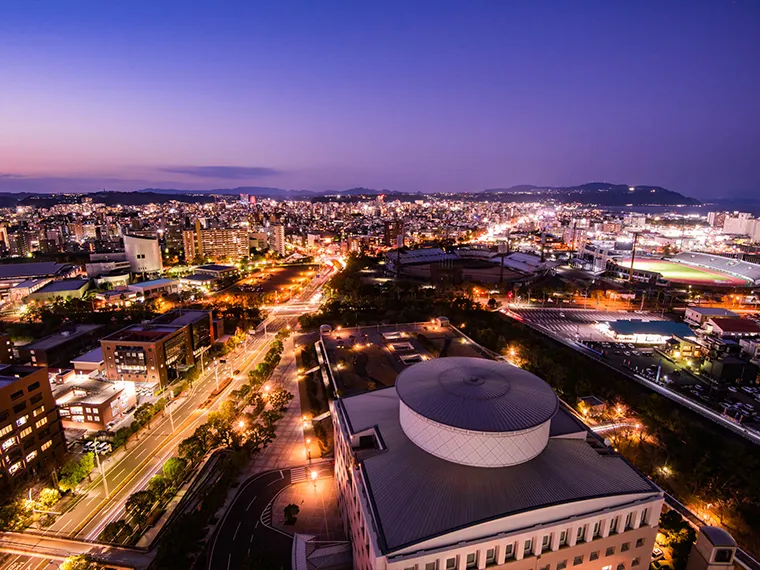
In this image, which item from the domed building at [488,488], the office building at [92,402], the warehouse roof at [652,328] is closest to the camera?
the domed building at [488,488]

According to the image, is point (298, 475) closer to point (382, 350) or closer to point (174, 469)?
point (174, 469)

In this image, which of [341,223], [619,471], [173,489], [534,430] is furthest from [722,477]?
[341,223]

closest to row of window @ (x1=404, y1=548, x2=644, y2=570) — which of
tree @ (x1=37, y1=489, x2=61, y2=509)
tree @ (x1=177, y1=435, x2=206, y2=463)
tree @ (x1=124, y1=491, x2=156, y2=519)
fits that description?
tree @ (x1=124, y1=491, x2=156, y2=519)

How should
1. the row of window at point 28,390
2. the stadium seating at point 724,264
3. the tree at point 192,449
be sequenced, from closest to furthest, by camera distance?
the row of window at point 28,390 < the tree at point 192,449 < the stadium seating at point 724,264

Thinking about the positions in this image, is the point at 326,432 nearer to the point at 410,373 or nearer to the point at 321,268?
the point at 410,373

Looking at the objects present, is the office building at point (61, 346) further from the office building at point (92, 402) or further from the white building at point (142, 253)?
the white building at point (142, 253)

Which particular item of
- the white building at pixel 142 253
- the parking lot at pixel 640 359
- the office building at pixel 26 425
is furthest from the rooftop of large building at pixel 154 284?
the parking lot at pixel 640 359

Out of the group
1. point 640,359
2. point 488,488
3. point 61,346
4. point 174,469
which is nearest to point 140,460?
point 174,469

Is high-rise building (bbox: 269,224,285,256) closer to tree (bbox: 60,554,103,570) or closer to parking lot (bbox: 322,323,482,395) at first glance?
parking lot (bbox: 322,323,482,395)
